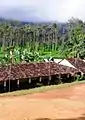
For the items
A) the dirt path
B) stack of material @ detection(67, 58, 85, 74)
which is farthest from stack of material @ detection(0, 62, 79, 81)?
the dirt path

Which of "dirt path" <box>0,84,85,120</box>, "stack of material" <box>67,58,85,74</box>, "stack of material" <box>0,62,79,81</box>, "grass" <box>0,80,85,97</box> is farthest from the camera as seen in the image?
"stack of material" <box>67,58,85,74</box>

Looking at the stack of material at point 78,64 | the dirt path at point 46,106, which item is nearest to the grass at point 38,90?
the dirt path at point 46,106

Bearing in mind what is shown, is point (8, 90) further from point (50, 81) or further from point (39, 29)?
point (39, 29)

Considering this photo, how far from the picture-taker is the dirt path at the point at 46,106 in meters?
34.7

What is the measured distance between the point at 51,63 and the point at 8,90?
37.4 ft

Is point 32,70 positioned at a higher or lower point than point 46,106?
higher

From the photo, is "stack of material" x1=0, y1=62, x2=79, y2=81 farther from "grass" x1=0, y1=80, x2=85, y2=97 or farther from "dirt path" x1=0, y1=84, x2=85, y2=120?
"dirt path" x1=0, y1=84, x2=85, y2=120

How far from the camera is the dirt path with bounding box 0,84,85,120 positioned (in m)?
34.7

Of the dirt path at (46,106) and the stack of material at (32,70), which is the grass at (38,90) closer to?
the dirt path at (46,106)

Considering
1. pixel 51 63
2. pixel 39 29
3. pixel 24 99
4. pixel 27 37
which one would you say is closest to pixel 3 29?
pixel 27 37

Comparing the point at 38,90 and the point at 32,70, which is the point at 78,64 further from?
the point at 38,90

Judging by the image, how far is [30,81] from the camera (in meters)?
50.1

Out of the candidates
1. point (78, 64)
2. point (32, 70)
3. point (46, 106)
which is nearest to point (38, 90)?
point (32, 70)

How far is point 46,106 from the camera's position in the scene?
39250mm
